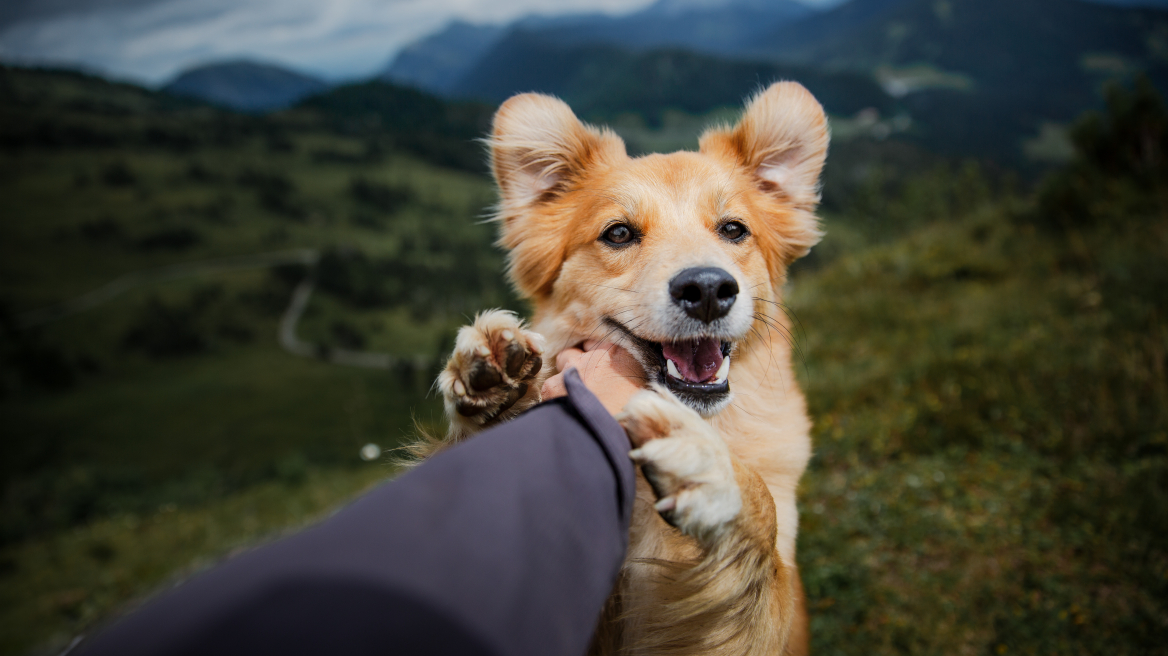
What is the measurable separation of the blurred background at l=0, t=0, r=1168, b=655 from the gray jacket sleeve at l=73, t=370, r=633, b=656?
5.00ft

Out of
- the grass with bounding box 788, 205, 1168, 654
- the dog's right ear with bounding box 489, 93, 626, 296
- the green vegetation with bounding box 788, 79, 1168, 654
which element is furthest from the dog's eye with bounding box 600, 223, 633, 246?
the grass with bounding box 788, 205, 1168, 654

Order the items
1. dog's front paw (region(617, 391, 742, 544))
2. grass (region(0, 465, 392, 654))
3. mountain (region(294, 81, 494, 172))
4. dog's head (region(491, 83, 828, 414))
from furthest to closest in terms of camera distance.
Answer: mountain (region(294, 81, 494, 172)), grass (region(0, 465, 392, 654)), dog's head (region(491, 83, 828, 414)), dog's front paw (region(617, 391, 742, 544))

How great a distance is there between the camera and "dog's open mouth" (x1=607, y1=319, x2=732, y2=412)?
2.68m

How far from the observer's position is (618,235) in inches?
127

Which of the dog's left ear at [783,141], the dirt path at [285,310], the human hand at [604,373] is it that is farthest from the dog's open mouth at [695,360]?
the dirt path at [285,310]

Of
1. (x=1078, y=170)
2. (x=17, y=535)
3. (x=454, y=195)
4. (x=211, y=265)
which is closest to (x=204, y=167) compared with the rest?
(x=211, y=265)

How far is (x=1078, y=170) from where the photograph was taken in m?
9.99

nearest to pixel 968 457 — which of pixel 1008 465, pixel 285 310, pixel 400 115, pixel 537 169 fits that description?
pixel 1008 465

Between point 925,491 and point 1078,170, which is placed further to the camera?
point 1078,170

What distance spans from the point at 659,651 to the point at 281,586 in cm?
179

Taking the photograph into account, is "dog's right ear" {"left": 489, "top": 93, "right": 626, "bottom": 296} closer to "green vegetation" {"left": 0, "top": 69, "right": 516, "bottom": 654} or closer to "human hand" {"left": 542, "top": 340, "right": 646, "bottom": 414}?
"human hand" {"left": 542, "top": 340, "right": 646, "bottom": 414}

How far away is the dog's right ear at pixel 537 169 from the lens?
350 cm

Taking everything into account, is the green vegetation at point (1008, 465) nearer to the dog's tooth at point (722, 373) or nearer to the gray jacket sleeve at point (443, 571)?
the dog's tooth at point (722, 373)

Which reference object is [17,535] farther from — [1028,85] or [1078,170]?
Result: [1028,85]
